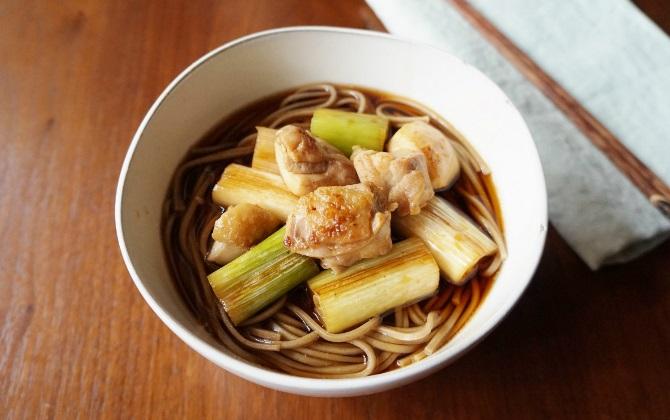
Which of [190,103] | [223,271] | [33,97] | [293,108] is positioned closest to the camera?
[223,271]

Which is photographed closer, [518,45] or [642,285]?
[642,285]

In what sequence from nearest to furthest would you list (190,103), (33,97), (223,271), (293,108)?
(223,271) < (190,103) < (293,108) < (33,97)

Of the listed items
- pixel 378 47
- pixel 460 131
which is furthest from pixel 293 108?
pixel 460 131

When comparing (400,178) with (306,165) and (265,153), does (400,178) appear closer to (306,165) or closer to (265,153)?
(306,165)

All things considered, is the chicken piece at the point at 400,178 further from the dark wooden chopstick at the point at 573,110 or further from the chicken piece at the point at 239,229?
the dark wooden chopstick at the point at 573,110

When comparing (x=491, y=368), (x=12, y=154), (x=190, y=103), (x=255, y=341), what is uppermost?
(x=190, y=103)

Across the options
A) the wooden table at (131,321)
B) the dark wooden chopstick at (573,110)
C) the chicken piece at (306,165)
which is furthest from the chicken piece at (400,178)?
the dark wooden chopstick at (573,110)

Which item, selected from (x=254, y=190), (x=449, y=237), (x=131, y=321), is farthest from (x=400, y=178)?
(x=131, y=321)

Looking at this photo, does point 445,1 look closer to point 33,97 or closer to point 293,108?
point 293,108
